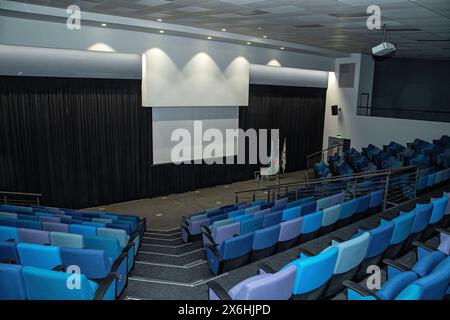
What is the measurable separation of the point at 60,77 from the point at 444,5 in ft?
30.2

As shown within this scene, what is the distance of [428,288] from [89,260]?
3307 mm

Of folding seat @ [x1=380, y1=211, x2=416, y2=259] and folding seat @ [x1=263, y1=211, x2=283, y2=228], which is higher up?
folding seat @ [x1=380, y1=211, x2=416, y2=259]

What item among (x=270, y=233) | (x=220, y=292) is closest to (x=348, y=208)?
(x=270, y=233)

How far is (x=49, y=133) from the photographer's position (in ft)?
31.8

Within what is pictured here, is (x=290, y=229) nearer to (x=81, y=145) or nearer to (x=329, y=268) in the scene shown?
(x=329, y=268)

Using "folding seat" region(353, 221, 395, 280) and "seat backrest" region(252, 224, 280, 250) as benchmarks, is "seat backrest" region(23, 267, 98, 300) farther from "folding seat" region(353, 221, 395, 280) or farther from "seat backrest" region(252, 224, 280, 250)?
"folding seat" region(353, 221, 395, 280)

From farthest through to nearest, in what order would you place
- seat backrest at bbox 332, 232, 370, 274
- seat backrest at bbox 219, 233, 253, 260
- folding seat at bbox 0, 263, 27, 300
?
seat backrest at bbox 219, 233, 253, 260 → seat backrest at bbox 332, 232, 370, 274 → folding seat at bbox 0, 263, 27, 300

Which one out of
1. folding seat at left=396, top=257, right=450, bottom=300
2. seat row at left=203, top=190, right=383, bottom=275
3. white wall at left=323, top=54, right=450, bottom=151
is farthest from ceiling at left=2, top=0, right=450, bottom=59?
folding seat at left=396, top=257, right=450, bottom=300

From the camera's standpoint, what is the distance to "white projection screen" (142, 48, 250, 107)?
→ 35.2 ft

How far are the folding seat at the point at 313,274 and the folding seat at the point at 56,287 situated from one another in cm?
172

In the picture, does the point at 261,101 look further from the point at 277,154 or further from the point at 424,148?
the point at 424,148

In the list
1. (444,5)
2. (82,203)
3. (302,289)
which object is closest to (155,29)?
(82,203)

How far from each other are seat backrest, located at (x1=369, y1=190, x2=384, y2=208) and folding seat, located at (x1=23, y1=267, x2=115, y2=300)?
522 cm

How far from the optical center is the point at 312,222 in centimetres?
532
